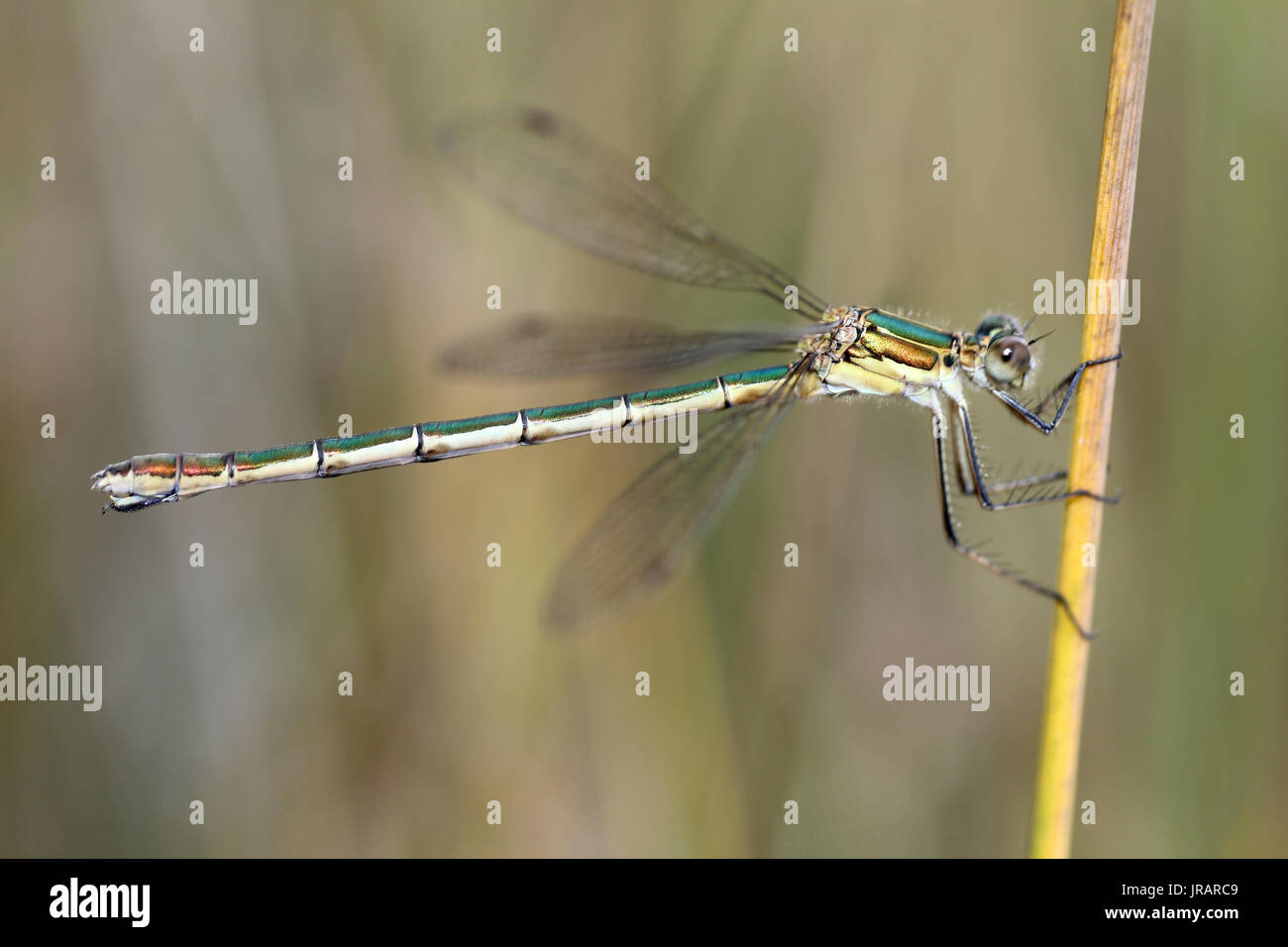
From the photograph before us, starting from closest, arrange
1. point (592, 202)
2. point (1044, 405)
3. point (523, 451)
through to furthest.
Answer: point (1044, 405) < point (592, 202) < point (523, 451)

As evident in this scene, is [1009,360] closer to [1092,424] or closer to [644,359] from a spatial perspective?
[1092,424]

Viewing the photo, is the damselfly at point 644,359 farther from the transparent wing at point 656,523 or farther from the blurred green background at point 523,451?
the blurred green background at point 523,451

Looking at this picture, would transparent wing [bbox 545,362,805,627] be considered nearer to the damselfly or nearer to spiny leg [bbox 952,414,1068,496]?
the damselfly

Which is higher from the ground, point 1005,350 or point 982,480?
point 1005,350

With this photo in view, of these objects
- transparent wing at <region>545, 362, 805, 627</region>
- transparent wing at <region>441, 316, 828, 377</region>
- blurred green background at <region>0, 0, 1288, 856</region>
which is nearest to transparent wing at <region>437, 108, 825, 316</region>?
transparent wing at <region>441, 316, 828, 377</region>

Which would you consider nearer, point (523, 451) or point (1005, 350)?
point (1005, 350)

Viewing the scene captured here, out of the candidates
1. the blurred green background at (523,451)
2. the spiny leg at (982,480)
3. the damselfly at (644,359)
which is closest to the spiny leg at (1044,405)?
the damselfly at (644,359)

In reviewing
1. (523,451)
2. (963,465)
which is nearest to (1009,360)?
(963,465)
